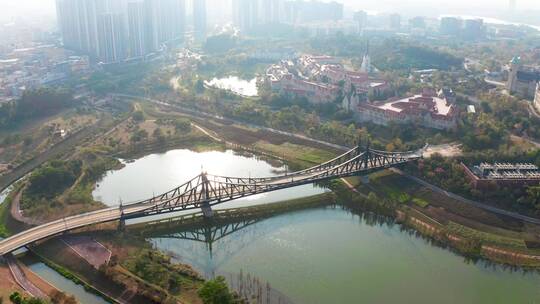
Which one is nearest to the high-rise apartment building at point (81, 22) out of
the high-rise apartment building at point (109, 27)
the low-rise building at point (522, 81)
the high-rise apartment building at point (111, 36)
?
the high-rise apartment building at point (109, 27)

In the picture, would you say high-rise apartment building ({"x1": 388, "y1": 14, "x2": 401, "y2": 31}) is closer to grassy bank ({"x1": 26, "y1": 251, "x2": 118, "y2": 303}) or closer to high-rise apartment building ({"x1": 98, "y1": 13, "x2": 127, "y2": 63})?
high-rise apartment building ({"x1": 98, "y1": 13, "x2": 127, "y2": 63})

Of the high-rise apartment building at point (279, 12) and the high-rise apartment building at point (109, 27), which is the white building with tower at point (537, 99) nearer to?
the high-rise apartment building at point (109, 27)

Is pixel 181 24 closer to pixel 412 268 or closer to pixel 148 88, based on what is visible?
pixel 148 88

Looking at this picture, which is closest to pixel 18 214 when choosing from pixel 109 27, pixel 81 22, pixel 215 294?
pixel 215 294

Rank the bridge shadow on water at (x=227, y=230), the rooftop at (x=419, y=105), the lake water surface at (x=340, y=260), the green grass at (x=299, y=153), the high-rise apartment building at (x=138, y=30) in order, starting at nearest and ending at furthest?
the lake water surface at (x=340, y=260) → the bridge shadow on water at (x=227, y=230) → the green grass at (x=299, y=153) → the rooftop at (x=419, y=105) → the high-rise apartment building at (x=138, y=30)

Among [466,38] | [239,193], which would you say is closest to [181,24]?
[466,38]

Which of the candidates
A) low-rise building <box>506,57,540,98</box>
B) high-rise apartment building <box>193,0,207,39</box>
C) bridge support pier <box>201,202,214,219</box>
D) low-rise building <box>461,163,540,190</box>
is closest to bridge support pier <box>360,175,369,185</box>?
low-rise building <box>461,163,540,190</box>
